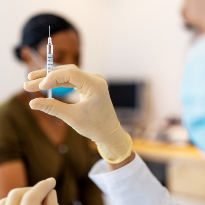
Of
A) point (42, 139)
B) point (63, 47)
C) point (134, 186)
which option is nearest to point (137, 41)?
point (63, 47)

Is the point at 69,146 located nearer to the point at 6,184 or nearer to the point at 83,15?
the point at 6,184

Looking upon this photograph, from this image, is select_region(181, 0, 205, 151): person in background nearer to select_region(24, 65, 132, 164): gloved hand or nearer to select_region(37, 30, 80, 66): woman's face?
select_region(37, 30, 80, 66): woman's face

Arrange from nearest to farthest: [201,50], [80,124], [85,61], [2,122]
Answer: [80,124], [2,122], [201,50], [85,61]

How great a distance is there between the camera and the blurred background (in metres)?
2.01

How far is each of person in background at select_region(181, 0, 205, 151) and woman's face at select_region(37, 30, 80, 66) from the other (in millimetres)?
530

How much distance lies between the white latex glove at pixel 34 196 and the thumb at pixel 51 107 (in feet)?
0.54

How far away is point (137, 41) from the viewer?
110 inches

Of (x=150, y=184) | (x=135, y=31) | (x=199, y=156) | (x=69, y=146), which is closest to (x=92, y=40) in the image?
(x=135, y=31)

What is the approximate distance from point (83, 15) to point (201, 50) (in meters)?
1.55

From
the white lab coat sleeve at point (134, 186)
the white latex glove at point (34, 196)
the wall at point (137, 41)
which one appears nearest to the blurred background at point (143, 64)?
the wall at point (137, 41)

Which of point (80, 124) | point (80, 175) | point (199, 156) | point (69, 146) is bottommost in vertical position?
point (199, 156)

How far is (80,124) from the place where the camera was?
505mm

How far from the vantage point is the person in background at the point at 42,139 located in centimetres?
99

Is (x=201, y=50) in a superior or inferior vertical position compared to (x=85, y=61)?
superior
